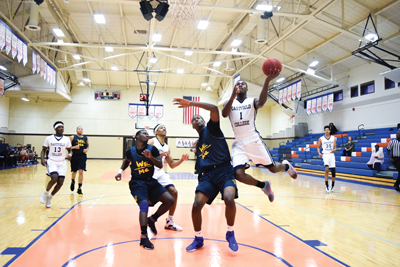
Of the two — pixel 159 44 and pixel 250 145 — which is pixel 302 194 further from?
pixel 159 44

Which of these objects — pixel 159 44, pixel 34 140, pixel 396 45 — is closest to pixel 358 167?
pixel 396 45

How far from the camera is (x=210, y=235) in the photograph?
12.2 ft

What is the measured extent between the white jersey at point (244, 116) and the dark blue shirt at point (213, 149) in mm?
420

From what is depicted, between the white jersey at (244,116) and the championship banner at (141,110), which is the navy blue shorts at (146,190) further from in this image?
the championship banner at (141,110)

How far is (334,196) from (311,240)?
4353mm

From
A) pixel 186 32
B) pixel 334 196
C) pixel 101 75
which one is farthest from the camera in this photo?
pixel 101 75

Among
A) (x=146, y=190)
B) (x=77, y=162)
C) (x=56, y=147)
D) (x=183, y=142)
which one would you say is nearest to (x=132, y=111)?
(x=183, y=142)

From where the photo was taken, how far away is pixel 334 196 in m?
7.32

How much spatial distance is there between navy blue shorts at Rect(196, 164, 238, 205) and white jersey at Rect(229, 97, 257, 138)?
0.63 m

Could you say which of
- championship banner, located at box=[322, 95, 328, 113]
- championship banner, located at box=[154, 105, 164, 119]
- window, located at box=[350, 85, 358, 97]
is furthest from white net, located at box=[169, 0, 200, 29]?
championship banner, located at box=[154, 105, 164, 119]

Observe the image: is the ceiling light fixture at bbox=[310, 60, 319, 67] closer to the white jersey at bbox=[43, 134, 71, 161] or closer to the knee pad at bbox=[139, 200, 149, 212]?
the white jersey at bbox=[43, 134, 71, 161]

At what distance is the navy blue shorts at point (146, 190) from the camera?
11.7 ft

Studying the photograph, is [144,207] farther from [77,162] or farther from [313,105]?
[313,105]

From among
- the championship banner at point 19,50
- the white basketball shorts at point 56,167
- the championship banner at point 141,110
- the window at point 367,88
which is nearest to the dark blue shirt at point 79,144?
the white basketball shorts at point 56,167
